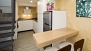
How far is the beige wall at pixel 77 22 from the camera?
70.6 inches

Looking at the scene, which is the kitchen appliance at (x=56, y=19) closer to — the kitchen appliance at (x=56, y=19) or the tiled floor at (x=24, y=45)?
the kitchen appliance at (x=56, y=19)

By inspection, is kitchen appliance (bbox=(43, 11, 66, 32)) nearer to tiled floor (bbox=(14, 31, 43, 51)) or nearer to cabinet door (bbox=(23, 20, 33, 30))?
tiled floor (bbox=(14, 31, 43, 51))

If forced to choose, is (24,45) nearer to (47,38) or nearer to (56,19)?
(56,19)

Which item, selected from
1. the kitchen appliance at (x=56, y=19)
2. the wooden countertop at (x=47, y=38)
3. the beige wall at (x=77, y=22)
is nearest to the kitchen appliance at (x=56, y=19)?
the kitchen appliance at (x=56, y=19)

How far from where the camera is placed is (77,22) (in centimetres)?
206

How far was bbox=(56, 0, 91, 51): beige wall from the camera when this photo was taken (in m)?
1.79

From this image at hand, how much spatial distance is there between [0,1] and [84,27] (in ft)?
10.0

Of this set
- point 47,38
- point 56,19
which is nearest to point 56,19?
point 56,19

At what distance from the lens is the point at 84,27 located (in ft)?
6.14

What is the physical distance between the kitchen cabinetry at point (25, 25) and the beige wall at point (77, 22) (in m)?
3.54

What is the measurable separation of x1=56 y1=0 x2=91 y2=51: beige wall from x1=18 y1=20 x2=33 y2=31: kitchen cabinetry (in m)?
3.54

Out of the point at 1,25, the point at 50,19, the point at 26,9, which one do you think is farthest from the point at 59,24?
the point at 26,9

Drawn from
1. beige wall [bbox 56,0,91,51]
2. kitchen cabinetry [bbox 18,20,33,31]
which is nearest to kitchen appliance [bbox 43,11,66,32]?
beige wall [bbox 56,0,91,51]

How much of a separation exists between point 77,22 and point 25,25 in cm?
432
